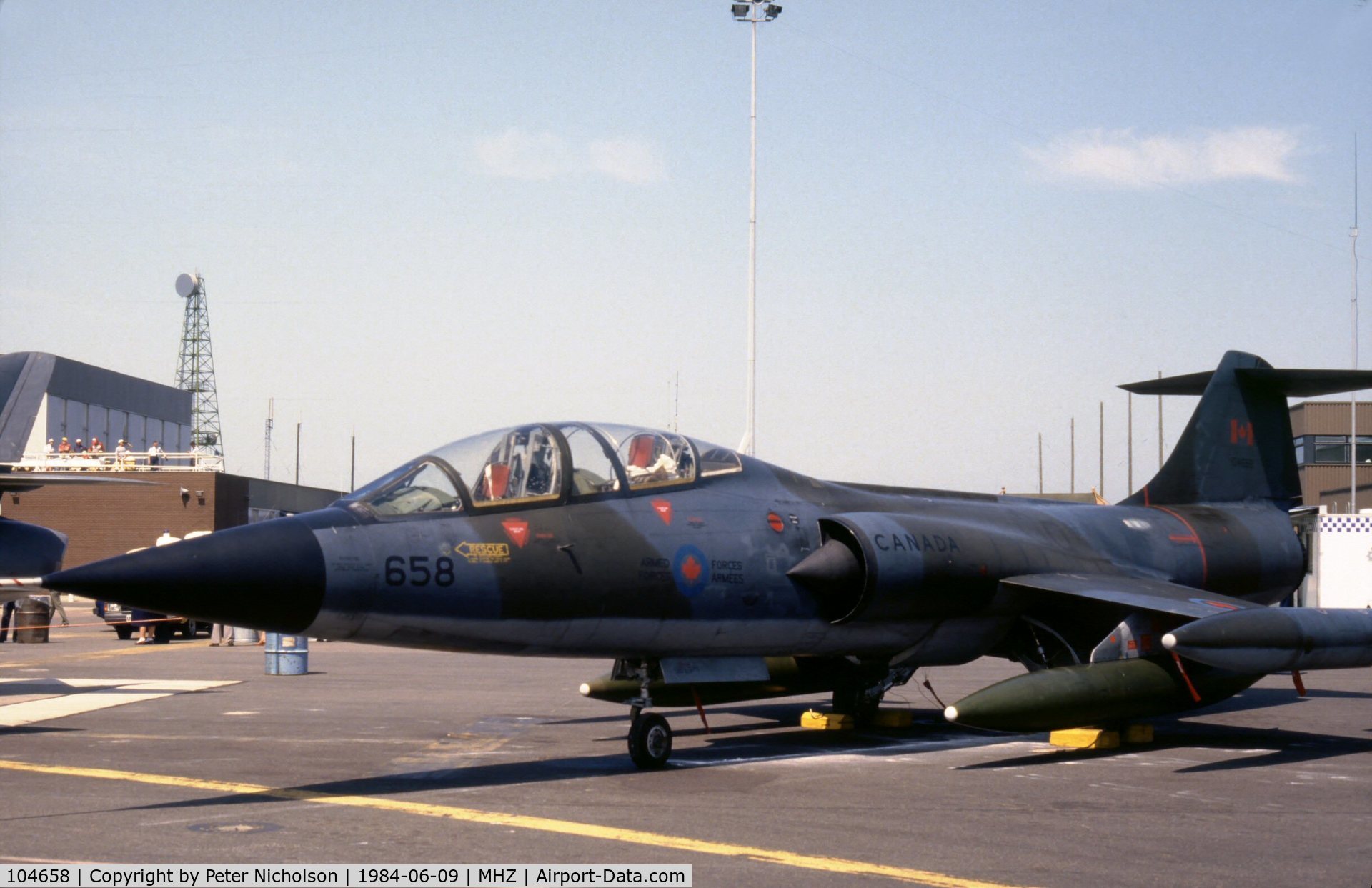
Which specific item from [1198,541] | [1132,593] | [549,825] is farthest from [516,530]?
[1198,541]

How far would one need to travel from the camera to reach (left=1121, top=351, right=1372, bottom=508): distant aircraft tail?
17438mm

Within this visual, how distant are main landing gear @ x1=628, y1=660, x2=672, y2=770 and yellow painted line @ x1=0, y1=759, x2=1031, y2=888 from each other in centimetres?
226

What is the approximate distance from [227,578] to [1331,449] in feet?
192

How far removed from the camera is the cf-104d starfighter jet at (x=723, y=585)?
9.37m

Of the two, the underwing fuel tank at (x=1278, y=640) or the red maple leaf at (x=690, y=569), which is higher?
the red maple leaf at (x=690, y=569)

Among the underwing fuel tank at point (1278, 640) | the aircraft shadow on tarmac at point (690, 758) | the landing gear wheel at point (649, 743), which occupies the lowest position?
the aircraft shadow on tarmac at point (690, 758)

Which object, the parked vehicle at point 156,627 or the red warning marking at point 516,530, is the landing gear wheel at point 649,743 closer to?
the red warning marking at point 516,530

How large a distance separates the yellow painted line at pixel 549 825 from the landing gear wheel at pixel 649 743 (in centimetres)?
226

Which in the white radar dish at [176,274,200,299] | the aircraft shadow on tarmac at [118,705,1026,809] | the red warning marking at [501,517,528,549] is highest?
the white radar dish at [176,274,200,299]

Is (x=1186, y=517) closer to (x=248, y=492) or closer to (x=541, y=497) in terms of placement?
(x=541, y=497)

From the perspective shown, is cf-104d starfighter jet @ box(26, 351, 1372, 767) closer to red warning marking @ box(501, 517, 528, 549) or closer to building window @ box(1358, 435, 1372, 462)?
red warning marking @ box(501, 517, 528, 549)

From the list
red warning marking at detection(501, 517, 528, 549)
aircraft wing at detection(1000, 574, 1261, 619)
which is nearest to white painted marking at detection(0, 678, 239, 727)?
red warning marking at detection(501, 517, 528, 549)

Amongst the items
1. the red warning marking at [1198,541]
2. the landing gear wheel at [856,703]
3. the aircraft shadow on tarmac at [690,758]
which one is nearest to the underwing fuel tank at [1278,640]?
the aircraft shadow on tarmac at [690,758]

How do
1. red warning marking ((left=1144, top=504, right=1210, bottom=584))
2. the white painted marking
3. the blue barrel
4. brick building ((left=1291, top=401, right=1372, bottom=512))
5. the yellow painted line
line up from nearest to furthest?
the yellow painted line < the white painted marking < red warning marking ((left=1144, top=504, right=1210, bottom=584)) < the blue barrel < brick building ((left=1291, top=401, right=1372, bottom=512))
